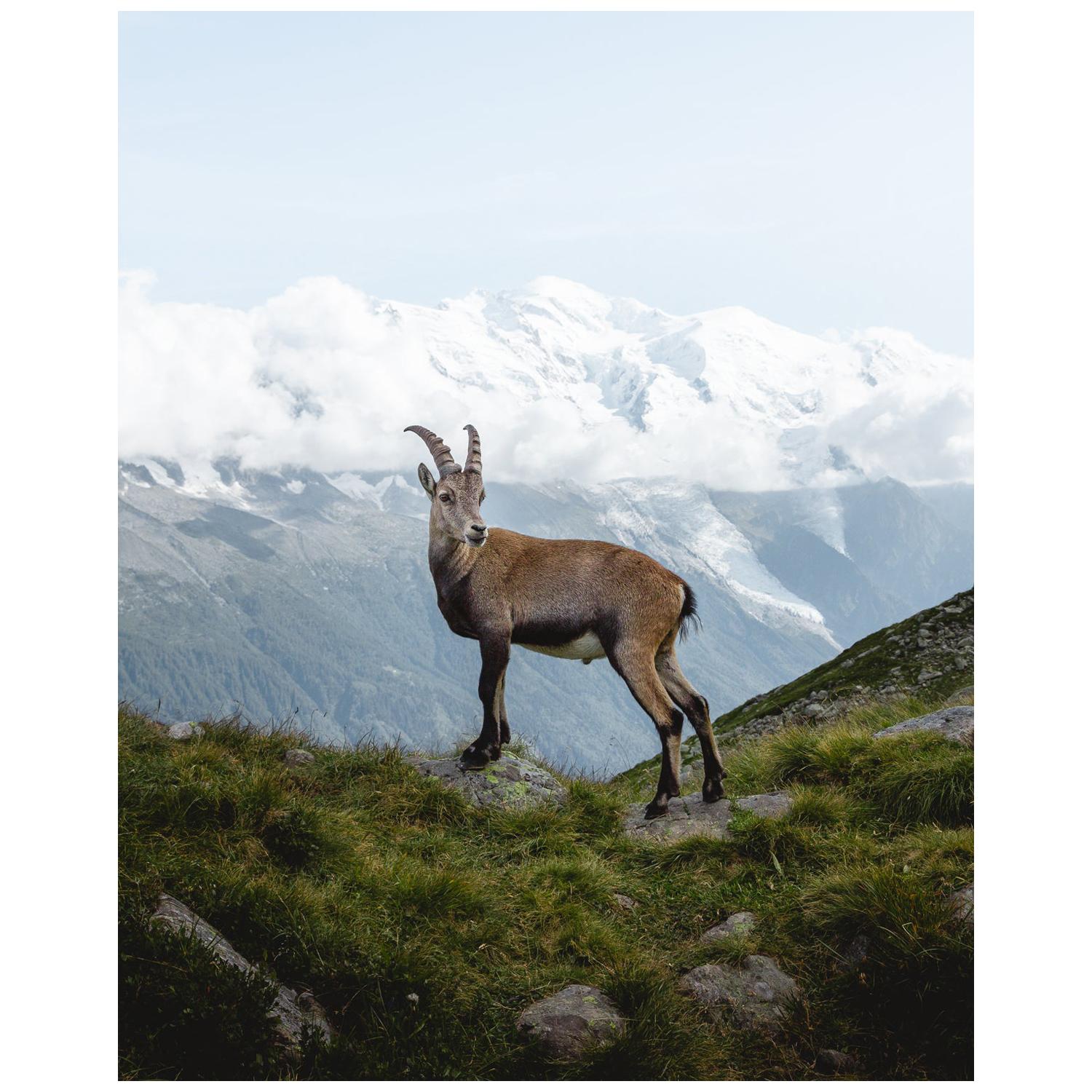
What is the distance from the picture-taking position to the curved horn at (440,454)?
433 inches

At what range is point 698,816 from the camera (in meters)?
10.6

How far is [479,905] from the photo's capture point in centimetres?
769

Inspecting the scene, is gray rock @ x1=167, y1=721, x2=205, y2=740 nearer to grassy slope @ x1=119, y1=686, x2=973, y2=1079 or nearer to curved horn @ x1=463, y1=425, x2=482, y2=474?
grassy slope @ x1=119, y1=686, x2=973, y2=1079

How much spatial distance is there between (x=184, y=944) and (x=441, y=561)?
5937 millimetres

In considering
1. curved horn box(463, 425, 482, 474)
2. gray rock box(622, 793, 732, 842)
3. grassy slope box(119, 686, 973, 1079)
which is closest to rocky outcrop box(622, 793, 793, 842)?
gray rock box(622, 793, 732, 842)

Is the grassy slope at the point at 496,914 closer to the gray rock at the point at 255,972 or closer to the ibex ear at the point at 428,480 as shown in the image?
the gray rock at the point at 255,972

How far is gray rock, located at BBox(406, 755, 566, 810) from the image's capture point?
10695 mm

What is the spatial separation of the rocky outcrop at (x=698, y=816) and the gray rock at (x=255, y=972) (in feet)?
15.4

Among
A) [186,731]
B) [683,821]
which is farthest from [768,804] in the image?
[186,731]

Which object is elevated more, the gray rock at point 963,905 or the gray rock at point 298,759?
the gray rock at point 298,759

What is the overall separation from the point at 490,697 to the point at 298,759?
7.48 feet

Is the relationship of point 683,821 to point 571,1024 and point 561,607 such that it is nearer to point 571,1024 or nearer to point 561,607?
point 561,607

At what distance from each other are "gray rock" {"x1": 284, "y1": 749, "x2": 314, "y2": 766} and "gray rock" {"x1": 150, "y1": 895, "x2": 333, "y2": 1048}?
14.2 feet

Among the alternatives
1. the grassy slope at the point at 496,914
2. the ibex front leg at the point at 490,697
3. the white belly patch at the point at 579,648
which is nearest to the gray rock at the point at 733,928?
the grassy slope at the point at 496,914
